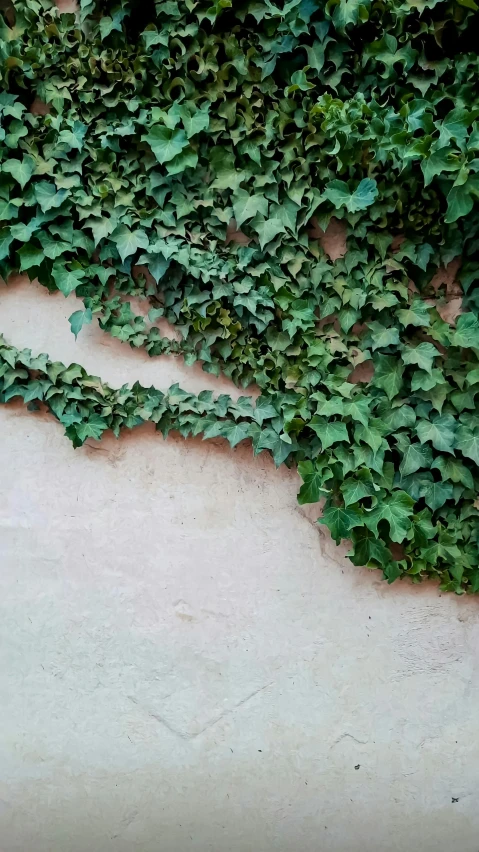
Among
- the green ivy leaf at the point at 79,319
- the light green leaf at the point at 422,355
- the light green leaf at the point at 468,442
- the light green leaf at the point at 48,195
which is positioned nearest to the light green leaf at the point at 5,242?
the light green leaf at the point at 48,195

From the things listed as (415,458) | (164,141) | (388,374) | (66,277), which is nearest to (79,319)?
(66,277)

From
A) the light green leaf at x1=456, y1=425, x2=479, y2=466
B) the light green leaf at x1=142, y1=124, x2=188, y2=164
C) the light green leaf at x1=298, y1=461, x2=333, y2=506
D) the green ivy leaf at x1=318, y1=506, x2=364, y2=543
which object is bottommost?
the green ivy leaf at x1=318, y1=506, x2=364, y2=543

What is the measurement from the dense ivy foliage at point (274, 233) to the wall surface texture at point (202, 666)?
0.12 metres

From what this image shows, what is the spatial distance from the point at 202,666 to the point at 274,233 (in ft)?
3.91

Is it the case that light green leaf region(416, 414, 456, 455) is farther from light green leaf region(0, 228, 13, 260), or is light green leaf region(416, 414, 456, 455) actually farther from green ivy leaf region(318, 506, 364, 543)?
light green leaf region(0, 228, 13, 260)

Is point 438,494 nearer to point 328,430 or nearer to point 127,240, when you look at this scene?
point 328,430

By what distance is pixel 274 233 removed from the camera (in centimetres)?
158

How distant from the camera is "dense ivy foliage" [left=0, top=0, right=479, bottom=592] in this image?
5.00 feet

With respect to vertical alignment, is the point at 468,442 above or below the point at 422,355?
below

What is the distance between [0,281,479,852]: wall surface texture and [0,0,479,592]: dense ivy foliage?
12 centimetres

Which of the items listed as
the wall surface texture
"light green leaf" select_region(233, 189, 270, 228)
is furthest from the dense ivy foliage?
the wall surface texture

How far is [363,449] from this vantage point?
1.56m

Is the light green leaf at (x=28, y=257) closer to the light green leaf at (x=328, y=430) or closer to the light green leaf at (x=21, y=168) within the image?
the light green leaf at (x=21, y=168)

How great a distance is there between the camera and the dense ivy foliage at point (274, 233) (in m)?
1.53
